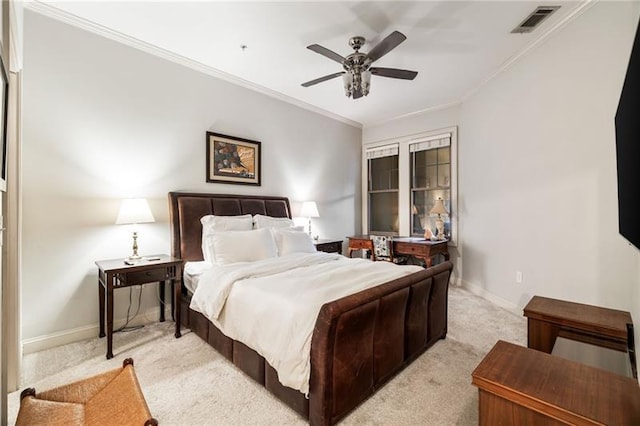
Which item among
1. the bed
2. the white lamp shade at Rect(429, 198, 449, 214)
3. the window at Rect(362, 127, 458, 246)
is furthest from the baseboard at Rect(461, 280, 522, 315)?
the bed

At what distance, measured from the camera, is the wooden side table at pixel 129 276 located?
2.36m

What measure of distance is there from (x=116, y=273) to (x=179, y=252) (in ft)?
2.67

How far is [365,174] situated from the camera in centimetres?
596

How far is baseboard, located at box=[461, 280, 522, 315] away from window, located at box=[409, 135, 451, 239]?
2.80ft

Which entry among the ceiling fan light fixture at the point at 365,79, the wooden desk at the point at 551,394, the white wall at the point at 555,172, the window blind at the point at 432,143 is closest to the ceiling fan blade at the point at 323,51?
the ceiling fan light fixture at the point at 365,79

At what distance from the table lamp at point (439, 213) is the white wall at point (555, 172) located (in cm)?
42

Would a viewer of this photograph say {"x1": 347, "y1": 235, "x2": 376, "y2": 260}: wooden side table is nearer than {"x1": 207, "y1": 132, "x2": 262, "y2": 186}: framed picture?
No

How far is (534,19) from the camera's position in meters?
2.64

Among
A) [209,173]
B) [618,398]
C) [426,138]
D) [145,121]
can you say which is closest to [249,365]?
[618,398]

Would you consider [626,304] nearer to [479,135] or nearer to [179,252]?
[479,135]

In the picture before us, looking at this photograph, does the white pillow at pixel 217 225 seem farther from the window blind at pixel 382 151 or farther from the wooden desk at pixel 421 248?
the window blind at pixel 382 151

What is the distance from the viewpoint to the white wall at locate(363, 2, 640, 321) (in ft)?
7.63

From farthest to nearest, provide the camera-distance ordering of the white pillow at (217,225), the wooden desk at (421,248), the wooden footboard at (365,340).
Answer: the wooden desk at (421,248) → the white pillow at (217,225) → the wooden footboard at (365,340)

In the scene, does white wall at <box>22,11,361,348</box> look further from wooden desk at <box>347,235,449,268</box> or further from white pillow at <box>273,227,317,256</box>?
wooden desk at <box>347,235,449,268</box>
